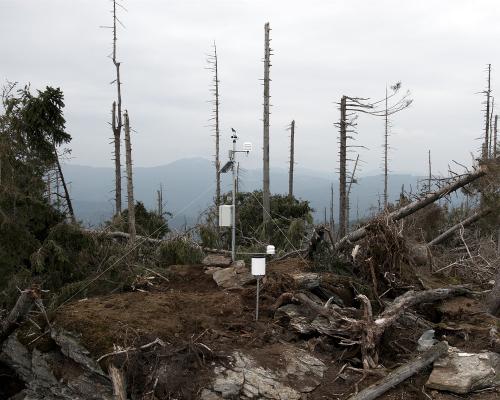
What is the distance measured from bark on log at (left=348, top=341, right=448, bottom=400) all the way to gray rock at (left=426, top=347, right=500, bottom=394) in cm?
10

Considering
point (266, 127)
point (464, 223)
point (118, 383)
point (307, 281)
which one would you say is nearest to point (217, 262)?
point (307, 281)

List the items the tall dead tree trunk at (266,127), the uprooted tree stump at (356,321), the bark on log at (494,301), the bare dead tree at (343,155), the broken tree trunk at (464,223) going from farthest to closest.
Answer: the bare dead tree at (343,155), the tall dead tree trunk at (266,127), the broken tree trunk at (464,223), the bark on log at (494,301), the uprooted tree stump at (356,321)

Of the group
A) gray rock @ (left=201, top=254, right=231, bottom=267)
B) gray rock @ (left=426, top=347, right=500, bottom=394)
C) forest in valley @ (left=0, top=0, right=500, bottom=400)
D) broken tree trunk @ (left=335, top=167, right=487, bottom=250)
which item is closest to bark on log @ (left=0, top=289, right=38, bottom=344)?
forest in valley @ (left=0, top=0, right=500, bottom=400)

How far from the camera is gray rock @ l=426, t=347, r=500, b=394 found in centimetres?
505

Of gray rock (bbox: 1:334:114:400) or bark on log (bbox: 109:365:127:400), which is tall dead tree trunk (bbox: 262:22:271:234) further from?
bark on log (bbox: 109:365:127:400)

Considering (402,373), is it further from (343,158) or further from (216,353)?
(343,158)

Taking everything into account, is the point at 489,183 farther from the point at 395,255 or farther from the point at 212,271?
the point at 212,271

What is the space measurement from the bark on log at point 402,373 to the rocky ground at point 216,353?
0.30 ft

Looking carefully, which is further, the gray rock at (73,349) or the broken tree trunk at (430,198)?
the broken tree trunk at (430,198)

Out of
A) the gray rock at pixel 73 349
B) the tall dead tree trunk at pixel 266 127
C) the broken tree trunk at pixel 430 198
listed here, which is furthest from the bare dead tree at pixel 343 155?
the gray rock at pixel 73 349

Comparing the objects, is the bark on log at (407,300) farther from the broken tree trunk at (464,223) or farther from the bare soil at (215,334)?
the broken tree trunk at (464,223)

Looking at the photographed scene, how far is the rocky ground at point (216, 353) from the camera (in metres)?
5.05

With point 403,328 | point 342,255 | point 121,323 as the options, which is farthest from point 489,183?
point 121,323

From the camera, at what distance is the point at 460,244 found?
1284cm
